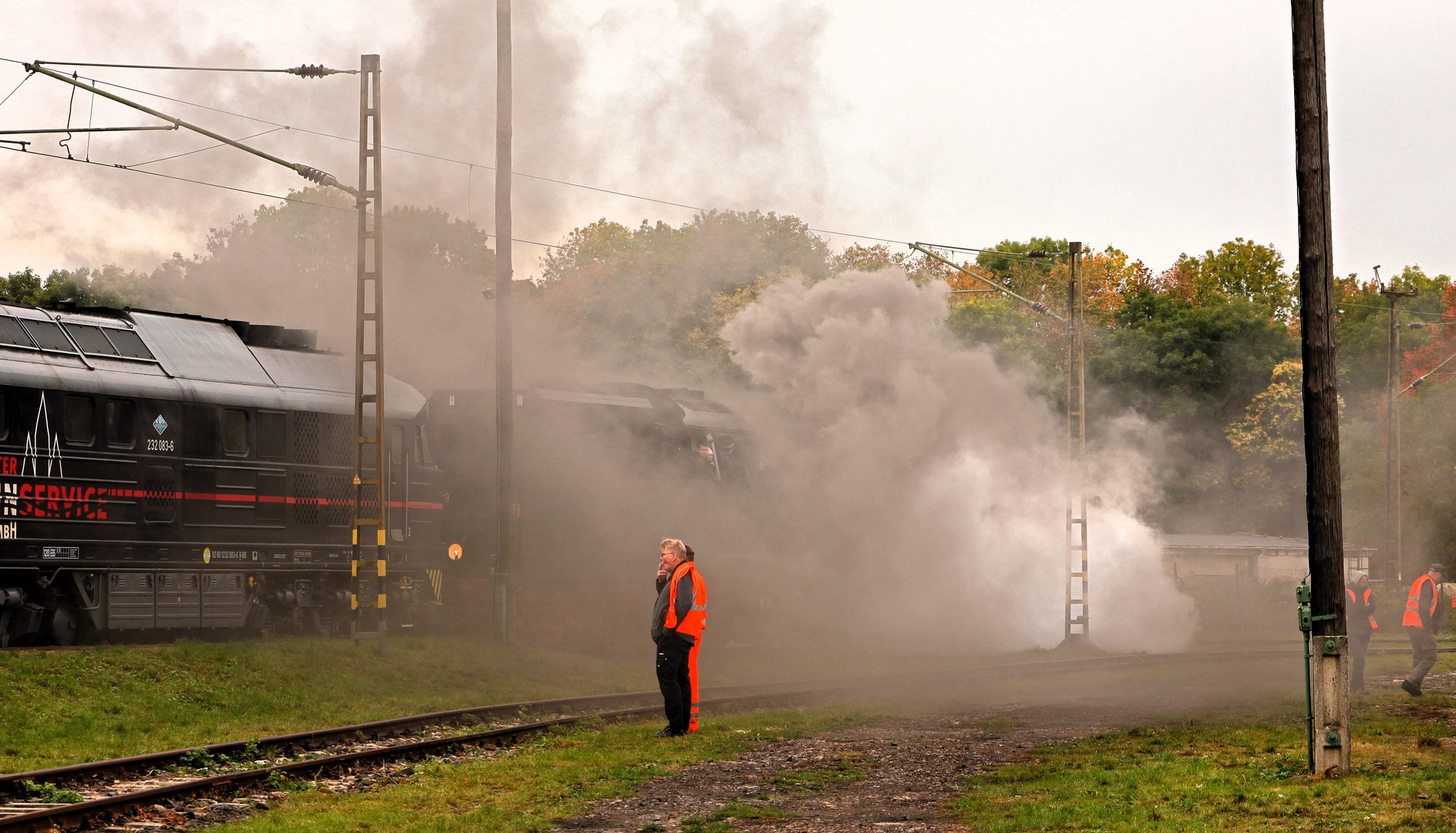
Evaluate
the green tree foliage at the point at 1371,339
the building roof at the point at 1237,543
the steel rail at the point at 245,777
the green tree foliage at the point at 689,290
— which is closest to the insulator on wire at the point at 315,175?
the steel rail at the point at 245,777

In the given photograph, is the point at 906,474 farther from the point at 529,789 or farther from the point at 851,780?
the point at 529,789

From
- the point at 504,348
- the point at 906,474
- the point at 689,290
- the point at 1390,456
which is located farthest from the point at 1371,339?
the point at 504,348

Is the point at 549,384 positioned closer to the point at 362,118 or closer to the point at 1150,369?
the point at 362,118

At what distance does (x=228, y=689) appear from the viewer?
18.1 m

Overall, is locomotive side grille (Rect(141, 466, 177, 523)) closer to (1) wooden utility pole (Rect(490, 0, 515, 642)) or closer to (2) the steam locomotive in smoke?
(2) the steam locomotive in smoke

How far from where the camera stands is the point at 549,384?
28.3m

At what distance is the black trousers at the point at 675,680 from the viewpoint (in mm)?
14852

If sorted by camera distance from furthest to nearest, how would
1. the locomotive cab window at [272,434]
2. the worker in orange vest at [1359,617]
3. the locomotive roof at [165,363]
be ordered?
the locomotive cab window at [272,434], the worker in orange vest at [1359,617], the locomotive roof at [165,363]

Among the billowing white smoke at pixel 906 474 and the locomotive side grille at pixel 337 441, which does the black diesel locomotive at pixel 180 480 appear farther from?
the billowing white smoke at pixel 906 474

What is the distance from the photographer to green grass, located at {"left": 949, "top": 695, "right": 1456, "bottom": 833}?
9.92 m

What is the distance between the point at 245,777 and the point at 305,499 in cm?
1157

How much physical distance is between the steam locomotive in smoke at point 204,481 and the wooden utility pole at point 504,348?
151cm

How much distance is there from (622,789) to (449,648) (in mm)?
12305

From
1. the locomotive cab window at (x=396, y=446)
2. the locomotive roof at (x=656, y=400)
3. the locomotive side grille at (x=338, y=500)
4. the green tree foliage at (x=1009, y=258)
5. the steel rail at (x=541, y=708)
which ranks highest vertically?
the green tree foliage at (x=1009, y=258)
